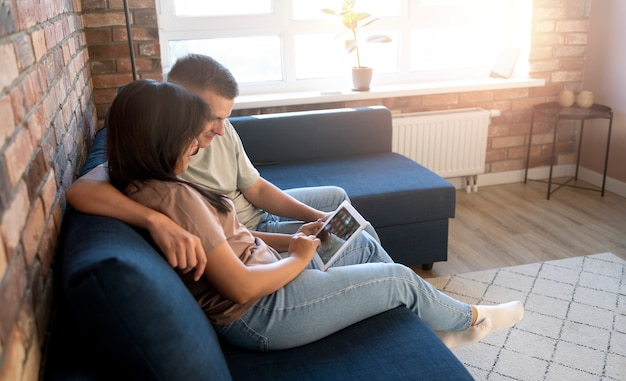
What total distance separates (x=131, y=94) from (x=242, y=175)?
2.75 feet

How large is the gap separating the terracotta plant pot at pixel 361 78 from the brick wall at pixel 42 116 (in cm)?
52

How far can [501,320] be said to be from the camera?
1689 mm

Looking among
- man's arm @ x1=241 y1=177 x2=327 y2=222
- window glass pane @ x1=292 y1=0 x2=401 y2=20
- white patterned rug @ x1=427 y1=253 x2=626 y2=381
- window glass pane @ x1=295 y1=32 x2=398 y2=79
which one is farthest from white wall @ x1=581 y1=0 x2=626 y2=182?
man's arm @ x1=241 y1=177 x2=327 y2=222

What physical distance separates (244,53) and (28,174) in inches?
102

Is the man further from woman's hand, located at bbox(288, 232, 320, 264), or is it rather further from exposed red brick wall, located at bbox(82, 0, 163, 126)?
exposed red brick wall, located at bbox(82, 0, 163, 126)

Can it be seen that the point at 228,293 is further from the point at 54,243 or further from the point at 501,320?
the point at 501,320

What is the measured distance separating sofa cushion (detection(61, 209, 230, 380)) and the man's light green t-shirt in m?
0.85

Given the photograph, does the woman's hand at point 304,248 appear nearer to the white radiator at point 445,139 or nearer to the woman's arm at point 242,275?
the woman's arm at point 242,275

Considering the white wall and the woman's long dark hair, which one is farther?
the white wall

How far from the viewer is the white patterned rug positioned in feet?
6.09

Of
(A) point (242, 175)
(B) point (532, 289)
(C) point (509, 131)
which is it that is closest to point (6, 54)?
(A) point (242, 175)

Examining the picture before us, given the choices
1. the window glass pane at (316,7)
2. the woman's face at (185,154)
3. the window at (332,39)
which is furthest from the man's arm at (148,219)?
the window glass pane at (316,7)

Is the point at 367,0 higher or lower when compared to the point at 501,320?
higher

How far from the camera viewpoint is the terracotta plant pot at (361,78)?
10.7 feet
